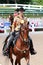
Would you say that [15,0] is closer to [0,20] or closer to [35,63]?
[0,20]

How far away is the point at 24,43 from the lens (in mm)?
8375

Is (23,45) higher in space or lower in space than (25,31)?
lower

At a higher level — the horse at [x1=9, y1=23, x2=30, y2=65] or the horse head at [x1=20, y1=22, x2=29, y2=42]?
the horse head at [x1=20, y1=22, x2=29, y2=42]

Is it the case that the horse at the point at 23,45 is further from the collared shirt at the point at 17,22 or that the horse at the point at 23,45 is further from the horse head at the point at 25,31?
the collared shirt at the point at 17,22

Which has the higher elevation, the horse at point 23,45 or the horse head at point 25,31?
the horse head at point 25,31

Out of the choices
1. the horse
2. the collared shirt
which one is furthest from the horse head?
the collared shirt

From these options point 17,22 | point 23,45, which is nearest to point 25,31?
point 23,45

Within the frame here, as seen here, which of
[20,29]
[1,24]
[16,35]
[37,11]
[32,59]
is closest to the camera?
[20,29]

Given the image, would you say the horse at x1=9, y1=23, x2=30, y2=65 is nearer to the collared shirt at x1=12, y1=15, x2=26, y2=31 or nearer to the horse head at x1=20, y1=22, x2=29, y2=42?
the horse head at x1=20, y1=22, x2=29, y2=42

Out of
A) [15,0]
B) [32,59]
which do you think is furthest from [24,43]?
[15,0]

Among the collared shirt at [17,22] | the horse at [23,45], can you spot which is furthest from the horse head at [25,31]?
the collared shirt at [17,22]

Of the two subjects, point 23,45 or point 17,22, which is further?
point 17,22

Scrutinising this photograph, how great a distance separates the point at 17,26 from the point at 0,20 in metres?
14.3

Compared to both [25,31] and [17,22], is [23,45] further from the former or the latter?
[17,22]
